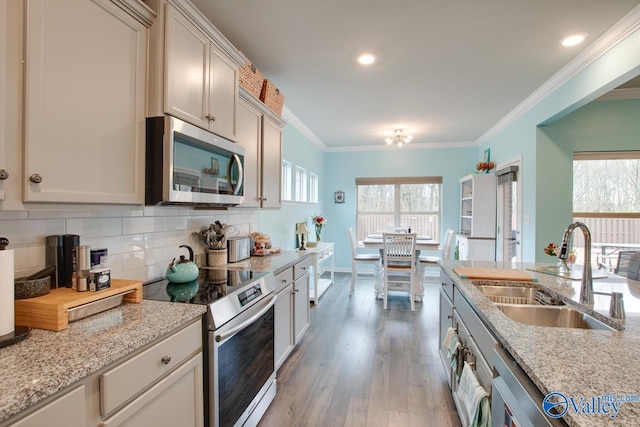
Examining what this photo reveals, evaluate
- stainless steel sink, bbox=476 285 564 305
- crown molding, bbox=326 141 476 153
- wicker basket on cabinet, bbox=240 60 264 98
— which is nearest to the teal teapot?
wicker basket on cabinet, bbox=240 60 264 98

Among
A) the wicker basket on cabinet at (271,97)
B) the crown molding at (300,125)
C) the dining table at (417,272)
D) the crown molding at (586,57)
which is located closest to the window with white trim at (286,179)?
the crown molding at (300,125)

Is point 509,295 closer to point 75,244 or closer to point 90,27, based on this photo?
point 75,244

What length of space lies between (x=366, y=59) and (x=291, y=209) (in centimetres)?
237

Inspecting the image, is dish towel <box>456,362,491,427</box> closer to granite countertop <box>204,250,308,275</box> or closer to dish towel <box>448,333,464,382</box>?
dish towel <box>448,333,464,382</box>

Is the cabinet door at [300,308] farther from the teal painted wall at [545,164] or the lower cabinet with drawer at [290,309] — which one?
the teal painted wall at [545,164]

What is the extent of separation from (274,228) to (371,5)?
8.41 feet

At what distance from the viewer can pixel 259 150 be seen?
8.71ft

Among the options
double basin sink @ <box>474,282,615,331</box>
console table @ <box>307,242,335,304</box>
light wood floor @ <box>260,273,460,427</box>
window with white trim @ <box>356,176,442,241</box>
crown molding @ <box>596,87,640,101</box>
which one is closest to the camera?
double basin sink @ <box>474,282,615,331</box>

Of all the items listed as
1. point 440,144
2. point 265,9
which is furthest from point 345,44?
point 440,144

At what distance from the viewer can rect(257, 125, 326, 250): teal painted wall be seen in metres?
3.68

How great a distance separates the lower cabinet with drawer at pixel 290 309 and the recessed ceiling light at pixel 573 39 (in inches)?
107

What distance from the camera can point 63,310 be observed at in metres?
1.05

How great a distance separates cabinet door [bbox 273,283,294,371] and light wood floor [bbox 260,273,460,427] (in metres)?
0.19

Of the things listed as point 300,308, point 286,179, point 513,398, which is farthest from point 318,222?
point 513,398
